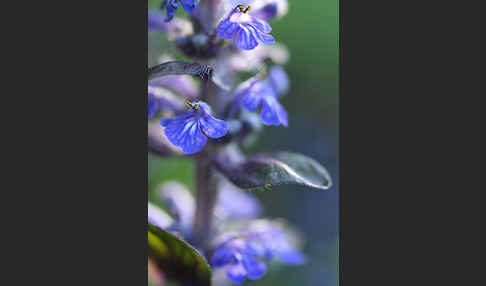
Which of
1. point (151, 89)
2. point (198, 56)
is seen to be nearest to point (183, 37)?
point (198, 56)

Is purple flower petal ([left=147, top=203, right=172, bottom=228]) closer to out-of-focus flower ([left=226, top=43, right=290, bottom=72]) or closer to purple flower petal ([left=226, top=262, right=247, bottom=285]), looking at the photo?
purple flower petal ([left=226, top=262, right=247, bottom=285])

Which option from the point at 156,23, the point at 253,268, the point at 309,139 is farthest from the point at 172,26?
the point at 309,139

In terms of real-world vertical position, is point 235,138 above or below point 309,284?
above

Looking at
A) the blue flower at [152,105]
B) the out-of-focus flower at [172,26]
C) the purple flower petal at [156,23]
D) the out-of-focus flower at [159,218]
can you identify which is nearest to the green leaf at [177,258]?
the out-of-focus flower at [159,218]

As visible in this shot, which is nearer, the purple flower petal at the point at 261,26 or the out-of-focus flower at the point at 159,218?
the purple flower petal at the point at 261,26

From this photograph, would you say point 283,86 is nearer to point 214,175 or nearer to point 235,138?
point 235,138

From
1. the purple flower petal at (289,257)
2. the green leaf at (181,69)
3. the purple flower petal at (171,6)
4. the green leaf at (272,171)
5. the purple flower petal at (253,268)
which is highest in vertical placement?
the purple flower petal at (171,6)

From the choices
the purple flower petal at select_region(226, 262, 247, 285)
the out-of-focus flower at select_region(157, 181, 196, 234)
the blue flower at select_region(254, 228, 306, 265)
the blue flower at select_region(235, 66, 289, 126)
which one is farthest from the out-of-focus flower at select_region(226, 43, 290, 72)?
the purple flower petal at select_region(226, 262, 247, 285)

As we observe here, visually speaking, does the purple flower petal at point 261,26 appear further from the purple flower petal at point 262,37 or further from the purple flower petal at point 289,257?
the purple flower petal at point 289,257
